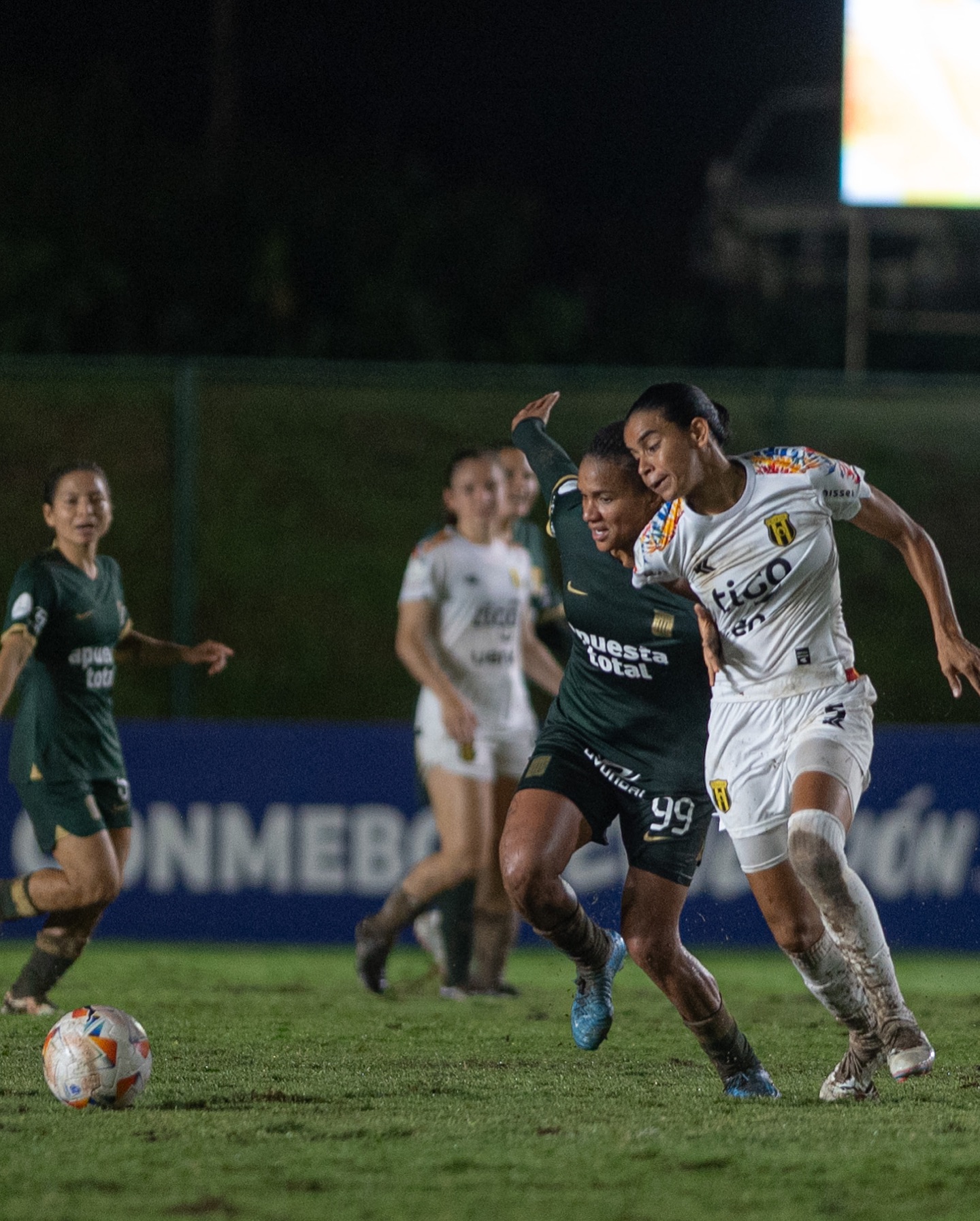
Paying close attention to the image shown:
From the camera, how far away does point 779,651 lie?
5551 millimetres

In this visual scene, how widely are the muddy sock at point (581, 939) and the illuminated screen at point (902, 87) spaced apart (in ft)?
37.1

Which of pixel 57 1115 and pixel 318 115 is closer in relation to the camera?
pixel 57 1115

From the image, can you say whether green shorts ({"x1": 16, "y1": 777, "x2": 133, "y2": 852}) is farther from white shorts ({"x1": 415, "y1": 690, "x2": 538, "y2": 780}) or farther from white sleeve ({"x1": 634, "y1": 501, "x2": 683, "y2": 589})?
white sleeve ({"x1": 634, "y1": 501, "x2": 683, "y2": 589})

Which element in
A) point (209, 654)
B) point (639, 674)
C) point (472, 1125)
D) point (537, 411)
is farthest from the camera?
point (209, 654)

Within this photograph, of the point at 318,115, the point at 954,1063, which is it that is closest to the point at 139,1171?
the point at 954,1063

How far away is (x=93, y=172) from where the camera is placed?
69.5 feet

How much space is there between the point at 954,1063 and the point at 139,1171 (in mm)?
3238

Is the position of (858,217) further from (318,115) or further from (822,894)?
(822,894)

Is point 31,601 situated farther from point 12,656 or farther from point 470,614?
point 470,614

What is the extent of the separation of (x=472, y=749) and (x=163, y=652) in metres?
1.51

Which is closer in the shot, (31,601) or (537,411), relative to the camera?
(537,411)

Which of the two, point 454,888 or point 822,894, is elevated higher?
point 822,894

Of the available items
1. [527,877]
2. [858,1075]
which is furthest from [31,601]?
[858,1075]

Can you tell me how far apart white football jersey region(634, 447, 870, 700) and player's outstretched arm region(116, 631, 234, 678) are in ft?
9.89
